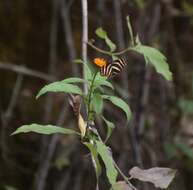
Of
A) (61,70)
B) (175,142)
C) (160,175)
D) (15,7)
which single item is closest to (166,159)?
(175,142)

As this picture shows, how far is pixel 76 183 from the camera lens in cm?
221

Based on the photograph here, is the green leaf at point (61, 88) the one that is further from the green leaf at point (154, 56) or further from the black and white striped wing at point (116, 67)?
the green leaf at point (154, 56)

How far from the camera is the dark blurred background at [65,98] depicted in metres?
2.22

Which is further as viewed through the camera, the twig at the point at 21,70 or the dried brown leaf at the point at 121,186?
the twig at the point at 21,70

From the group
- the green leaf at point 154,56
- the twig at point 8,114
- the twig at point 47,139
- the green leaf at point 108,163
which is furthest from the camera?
the twig at point 8,114

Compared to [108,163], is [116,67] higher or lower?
higher

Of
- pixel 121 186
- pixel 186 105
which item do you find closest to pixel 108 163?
pixel 121 186

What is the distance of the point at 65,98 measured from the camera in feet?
7.77

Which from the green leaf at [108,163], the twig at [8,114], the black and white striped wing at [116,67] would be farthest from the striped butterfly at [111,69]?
the twig at [8,114]

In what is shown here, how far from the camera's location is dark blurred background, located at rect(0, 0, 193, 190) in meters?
2.22

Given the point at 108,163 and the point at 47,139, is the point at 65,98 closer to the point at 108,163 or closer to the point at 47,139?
the point at 47,139

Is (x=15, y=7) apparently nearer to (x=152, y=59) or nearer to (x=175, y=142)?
(x=175, y=142)

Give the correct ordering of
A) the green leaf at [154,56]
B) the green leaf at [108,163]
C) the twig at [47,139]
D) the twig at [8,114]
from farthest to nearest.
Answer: the twig at [8,114], the twig at [47,139], the green leaf at [154,56], the green leaf at [108,163]

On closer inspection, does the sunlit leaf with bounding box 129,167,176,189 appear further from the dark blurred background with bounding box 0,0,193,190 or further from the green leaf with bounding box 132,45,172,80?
the dark blurred background with bounding box 0,0,193,190
